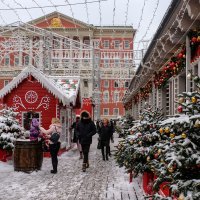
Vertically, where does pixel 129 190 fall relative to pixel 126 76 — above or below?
below

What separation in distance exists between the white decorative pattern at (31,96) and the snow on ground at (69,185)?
4122mm

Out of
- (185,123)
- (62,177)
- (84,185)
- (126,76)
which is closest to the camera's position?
(185,123)

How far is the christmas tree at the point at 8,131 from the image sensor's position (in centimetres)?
1140

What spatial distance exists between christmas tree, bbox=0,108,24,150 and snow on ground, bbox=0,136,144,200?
64 centimetres

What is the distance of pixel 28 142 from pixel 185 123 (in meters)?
6.90

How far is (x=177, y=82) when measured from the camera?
938 cm

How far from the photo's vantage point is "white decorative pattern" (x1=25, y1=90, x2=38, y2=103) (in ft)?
48.6

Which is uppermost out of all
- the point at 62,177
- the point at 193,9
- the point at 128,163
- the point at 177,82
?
the point at 193,9

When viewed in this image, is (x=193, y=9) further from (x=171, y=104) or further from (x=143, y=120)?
(x=171, y=104)

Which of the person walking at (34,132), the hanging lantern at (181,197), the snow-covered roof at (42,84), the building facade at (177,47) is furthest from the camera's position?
the snow-covered roof at (42,84)

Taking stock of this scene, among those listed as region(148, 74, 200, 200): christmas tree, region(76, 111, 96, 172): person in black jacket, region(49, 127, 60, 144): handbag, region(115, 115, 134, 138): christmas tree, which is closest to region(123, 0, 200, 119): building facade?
region(148, 74, 200, 200): christmas tree

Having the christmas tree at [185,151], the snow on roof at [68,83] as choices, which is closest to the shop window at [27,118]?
the snow on roof at [68,83]

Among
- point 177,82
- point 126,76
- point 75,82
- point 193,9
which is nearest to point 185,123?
point 193,9

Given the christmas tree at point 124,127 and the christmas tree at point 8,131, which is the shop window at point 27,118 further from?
the christmas tree at point 124,127
